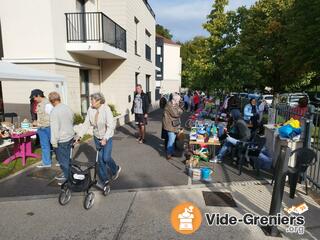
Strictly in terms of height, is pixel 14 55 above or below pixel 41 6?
below

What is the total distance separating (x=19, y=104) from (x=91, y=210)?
6.98m

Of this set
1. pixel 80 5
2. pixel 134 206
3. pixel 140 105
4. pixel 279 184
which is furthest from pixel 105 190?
pixel 80 5

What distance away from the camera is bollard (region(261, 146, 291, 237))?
326cm

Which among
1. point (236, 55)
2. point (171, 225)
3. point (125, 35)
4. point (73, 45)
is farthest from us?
point (125, 35)

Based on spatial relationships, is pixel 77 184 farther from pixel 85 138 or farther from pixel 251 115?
pixel 251 115

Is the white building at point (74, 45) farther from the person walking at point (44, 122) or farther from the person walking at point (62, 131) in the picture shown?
the person walking at point (62, 131)

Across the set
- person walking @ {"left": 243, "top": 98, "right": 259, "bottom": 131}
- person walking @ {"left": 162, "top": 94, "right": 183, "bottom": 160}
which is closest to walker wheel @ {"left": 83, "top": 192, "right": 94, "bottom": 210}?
person walking @ {"left": 162, "top": 94, "right": 183, "bottom": 160}

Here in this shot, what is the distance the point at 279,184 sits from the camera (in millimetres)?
3297

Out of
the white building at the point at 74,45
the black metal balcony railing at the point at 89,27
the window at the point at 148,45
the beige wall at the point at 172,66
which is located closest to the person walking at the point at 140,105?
the white building at the point at 74,45

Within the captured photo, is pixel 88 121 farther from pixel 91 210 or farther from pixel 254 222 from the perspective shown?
pixel 254 222

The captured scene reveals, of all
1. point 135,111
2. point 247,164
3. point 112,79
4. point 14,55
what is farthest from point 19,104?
point 247,164

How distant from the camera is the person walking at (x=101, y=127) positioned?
4.35 meters

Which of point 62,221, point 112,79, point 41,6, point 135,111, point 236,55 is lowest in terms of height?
point 62,221

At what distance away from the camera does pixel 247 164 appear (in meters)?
6.18
